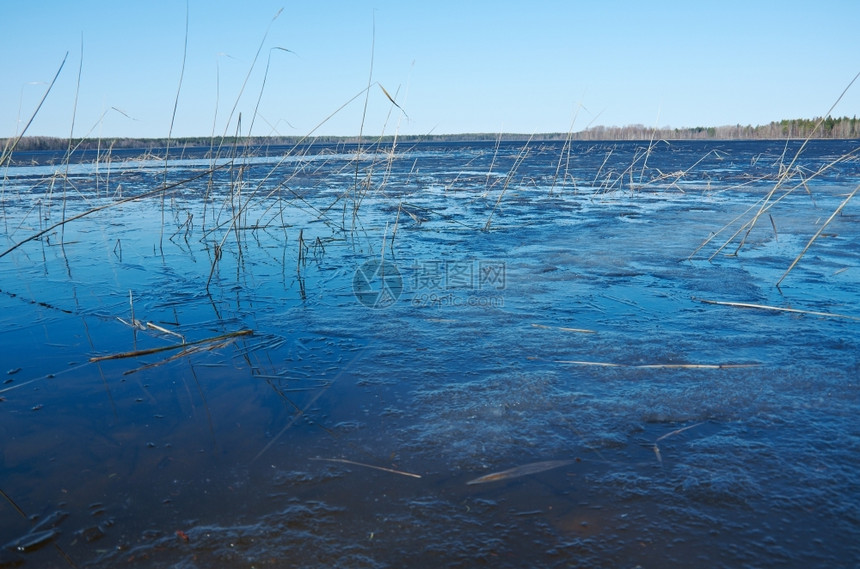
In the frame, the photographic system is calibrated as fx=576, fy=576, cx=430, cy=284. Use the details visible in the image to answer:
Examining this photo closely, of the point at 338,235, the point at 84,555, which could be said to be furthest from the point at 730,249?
the point at 84,555

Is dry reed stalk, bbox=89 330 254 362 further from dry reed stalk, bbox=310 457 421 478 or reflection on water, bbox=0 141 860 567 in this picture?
dry reed stalk, bbox=310 457 421 478

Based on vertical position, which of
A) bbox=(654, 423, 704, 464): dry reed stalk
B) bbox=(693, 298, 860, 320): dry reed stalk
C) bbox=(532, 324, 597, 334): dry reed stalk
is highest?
bbox=(693, 298, 860, 320): dry reed stalk

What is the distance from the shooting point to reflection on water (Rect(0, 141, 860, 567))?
1.53 meters

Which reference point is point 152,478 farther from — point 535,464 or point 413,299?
point 413,299

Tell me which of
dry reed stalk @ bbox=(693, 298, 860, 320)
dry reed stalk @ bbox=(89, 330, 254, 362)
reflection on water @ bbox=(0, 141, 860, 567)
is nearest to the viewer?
reflection on water @ bbox=(0, 141, 860, 567)

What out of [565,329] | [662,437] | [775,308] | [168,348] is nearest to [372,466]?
[662,437]

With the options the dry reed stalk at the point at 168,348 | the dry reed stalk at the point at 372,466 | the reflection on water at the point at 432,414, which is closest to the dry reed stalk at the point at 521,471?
the reflection on water at the point at 432,414

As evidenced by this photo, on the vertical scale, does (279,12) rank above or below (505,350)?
above

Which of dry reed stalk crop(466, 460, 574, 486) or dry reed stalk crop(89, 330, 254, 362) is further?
dry reed stalk crop(89, 330, 254, 362)

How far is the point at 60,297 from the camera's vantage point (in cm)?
397

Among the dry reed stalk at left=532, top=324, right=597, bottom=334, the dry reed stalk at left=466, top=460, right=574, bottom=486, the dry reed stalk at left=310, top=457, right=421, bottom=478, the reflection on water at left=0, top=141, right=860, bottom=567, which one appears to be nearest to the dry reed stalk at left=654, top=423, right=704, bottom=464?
the reflection on water at left=0, top=141, right=860, bottom=567

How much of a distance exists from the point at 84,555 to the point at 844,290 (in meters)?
4.40

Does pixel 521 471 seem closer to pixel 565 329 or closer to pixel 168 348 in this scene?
pixel 565 329

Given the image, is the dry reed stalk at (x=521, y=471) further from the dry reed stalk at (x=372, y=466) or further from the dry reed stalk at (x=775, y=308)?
the dry reed stalk at (x=775, y=308)
